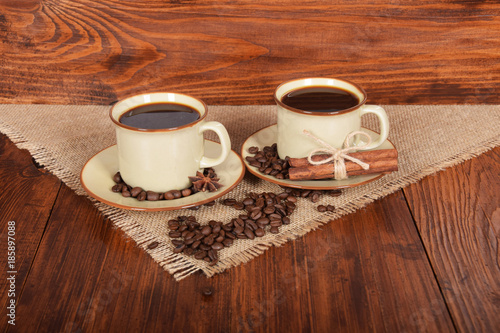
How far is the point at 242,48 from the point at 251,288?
924 mm

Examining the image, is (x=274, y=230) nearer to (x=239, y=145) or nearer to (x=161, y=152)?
(x=161, y=152)

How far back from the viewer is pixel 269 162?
4.08ft

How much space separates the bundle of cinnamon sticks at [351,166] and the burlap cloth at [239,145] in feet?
0.18

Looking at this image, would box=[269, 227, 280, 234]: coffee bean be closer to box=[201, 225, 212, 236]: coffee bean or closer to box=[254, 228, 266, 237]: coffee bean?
box=[254, 228, 266, 237]: coffee bean

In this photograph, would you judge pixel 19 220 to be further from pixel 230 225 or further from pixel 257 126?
→ pixel 257 126

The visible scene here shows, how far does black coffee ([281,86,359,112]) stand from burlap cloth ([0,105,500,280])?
198 millimetres

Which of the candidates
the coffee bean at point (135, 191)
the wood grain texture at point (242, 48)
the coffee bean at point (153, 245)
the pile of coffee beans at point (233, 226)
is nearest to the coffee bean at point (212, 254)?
the pile of coffee beans at point (233, 226)

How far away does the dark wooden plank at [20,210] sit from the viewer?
95 cm

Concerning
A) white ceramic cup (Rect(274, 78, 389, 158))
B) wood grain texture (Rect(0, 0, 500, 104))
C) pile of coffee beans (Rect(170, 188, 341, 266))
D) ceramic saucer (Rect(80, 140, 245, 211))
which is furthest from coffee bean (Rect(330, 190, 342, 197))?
wood grain texture (Rect(0, 0, 500, 104))

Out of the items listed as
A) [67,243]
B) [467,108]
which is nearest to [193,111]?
[67,243]

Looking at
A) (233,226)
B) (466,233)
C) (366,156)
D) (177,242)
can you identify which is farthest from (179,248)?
(466,233)

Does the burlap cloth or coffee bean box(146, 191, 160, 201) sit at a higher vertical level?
coffee bean box(146, 191, 160, 201)

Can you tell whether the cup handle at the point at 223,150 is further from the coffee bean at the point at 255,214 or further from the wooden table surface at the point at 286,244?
the wooden table surface at the point at 286,244

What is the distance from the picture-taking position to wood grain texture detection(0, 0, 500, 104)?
5.23 feet
